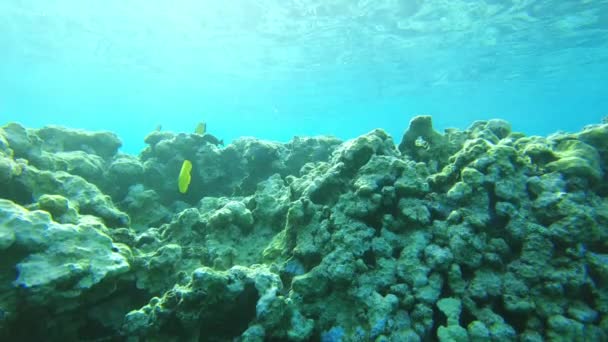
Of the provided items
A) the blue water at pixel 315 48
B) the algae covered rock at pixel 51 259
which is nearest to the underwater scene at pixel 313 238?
the algae covered rock at pixel 51 259

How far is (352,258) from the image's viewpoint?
2895 mm

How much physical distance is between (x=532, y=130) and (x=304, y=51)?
131039mm

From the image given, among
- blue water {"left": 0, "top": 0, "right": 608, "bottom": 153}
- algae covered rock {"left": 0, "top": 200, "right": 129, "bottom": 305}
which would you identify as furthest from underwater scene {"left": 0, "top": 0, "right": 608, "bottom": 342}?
blue water {"left": 0, "top": 0, "right": 608, "bottom": 153}

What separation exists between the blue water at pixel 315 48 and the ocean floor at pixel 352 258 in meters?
16.8

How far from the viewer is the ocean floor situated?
2461 mm

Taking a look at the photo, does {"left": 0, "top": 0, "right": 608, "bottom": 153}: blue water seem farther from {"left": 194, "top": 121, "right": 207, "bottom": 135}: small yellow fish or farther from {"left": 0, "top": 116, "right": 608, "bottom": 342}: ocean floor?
{"left": 0, "top": 116, "right": 608, "bottom": 342}: ocean floor

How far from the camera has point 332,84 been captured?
125 ft

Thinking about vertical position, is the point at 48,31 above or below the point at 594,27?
above

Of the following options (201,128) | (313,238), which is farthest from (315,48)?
(313,238)

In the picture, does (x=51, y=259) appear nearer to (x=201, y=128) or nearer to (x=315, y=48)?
(x=201, y=128)

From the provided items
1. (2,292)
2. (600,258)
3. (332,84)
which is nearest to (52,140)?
(2,292)

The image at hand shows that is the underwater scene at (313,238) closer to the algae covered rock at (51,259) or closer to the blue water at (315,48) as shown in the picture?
the algae covered rock at (51,259)

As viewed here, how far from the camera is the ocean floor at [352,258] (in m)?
2.46

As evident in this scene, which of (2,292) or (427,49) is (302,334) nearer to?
(2,292)
